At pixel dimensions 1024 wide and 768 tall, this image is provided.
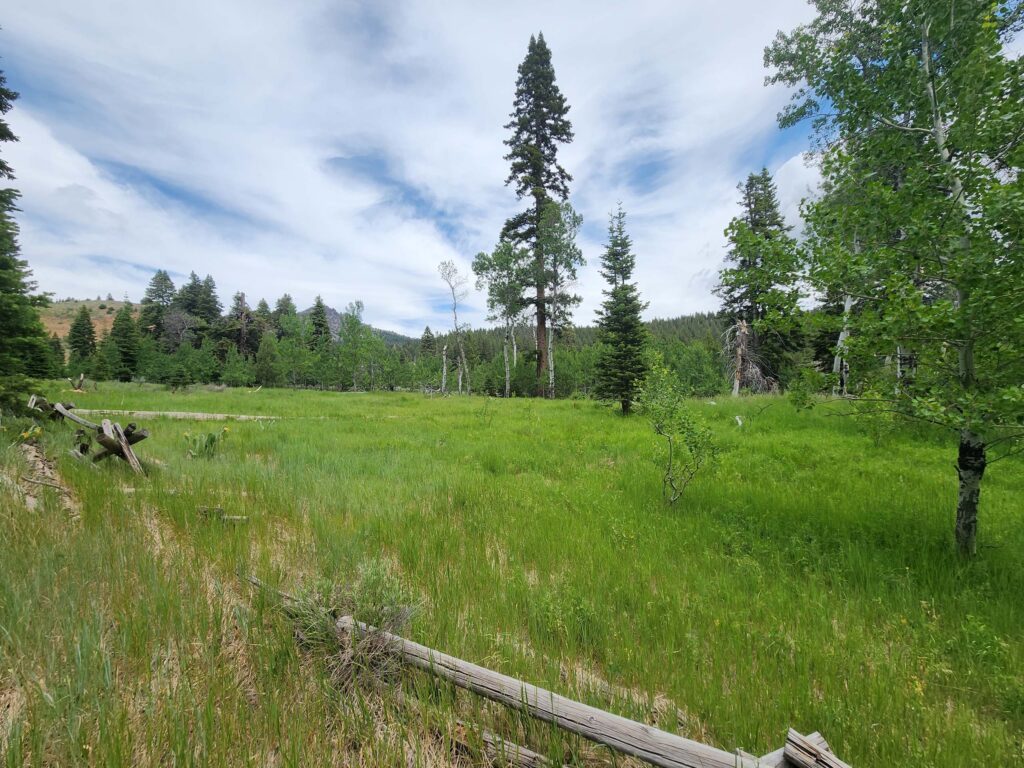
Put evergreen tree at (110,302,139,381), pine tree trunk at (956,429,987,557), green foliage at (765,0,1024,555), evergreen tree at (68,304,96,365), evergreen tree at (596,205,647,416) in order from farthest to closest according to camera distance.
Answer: evergreen tree at (68,304,96,365) → evergreen tree at (110,302,139,381) → evergreen tree at (596,205,647,416) → pine tree trunk at (956,429,987,557) → green foliage at (765,0,1024,555)

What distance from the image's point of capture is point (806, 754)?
1603mm

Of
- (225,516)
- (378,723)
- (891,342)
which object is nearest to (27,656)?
(378,723)

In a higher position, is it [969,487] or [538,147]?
[538,147]

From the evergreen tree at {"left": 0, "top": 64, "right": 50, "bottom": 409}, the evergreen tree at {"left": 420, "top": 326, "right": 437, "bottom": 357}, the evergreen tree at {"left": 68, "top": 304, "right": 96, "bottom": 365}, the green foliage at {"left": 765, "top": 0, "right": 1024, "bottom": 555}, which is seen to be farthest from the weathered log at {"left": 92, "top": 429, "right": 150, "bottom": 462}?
the evergreen tree at {"left": 420, "top": 326, "right": 437, "bottom": 357}

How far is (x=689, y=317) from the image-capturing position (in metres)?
139

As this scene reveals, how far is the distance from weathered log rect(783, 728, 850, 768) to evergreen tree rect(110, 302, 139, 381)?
216 ft

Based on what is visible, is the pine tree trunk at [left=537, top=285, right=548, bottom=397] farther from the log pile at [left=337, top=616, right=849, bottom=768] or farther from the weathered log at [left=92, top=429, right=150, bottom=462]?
the log pile at [left=337, top=616, right=849, bottom=768]

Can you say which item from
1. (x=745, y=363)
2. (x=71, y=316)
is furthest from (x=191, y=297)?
(x=71, y=316)

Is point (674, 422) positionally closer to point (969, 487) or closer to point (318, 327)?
point (969, 487)

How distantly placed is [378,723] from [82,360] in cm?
7298

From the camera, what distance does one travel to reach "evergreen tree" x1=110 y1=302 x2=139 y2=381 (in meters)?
46.5

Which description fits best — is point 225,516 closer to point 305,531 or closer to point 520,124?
point 305,531

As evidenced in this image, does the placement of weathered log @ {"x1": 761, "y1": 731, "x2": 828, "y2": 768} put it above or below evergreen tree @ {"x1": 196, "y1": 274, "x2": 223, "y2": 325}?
below

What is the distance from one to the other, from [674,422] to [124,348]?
221 feet
